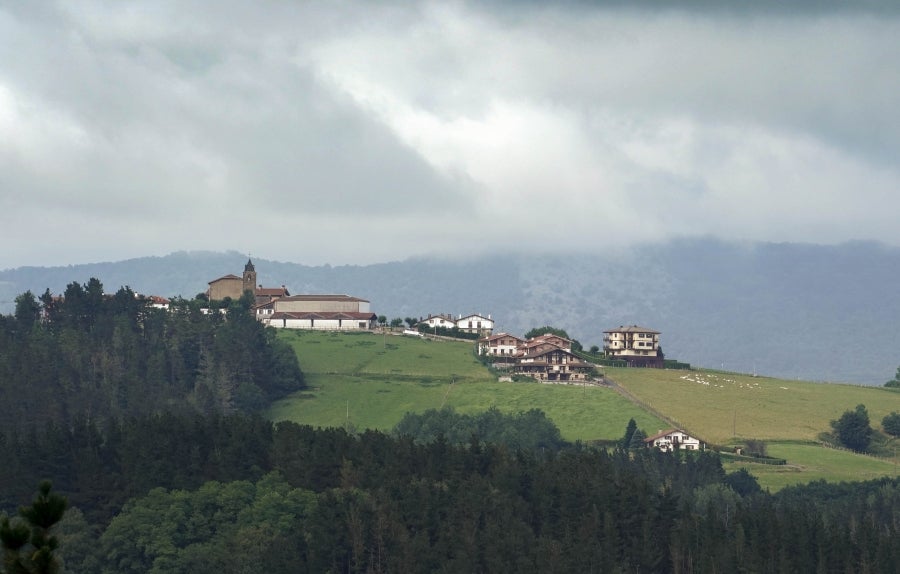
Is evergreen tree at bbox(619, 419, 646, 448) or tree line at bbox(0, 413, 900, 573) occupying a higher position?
evergreen tree at bbox(619, 419, 646, 448)

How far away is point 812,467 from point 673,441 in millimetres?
18799

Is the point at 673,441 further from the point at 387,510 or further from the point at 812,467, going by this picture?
the point at 387,510

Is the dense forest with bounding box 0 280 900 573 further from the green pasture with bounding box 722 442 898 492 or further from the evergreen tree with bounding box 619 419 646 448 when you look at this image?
the evergreen tree with bounding box 619 419 646 448

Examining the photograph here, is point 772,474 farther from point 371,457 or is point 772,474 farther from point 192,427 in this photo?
point 192,427

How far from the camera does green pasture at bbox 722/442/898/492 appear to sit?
175 m

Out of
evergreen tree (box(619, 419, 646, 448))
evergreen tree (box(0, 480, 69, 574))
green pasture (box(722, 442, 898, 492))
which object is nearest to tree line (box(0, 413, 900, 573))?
green pasture (box(722, 442, 898, 492))

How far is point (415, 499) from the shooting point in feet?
435

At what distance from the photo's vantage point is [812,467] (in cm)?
18238

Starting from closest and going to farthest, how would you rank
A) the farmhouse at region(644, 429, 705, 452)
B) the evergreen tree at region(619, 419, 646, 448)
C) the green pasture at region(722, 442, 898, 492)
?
the green pasture at region(722, 442, 898, 492), the evergreen tree at region(619, 419, 646, 448), the farmhouse at region(644, 429, 705, 452)

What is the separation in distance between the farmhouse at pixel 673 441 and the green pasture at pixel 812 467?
27.6 ft

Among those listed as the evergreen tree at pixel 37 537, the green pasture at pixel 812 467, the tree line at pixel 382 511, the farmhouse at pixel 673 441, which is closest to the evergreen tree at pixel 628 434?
the farmhouse at pixel 673 441

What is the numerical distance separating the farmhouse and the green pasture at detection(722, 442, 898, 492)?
841 cm

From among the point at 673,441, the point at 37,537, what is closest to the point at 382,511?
the point at 673,441

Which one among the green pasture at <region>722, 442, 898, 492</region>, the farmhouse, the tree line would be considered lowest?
the tree line
